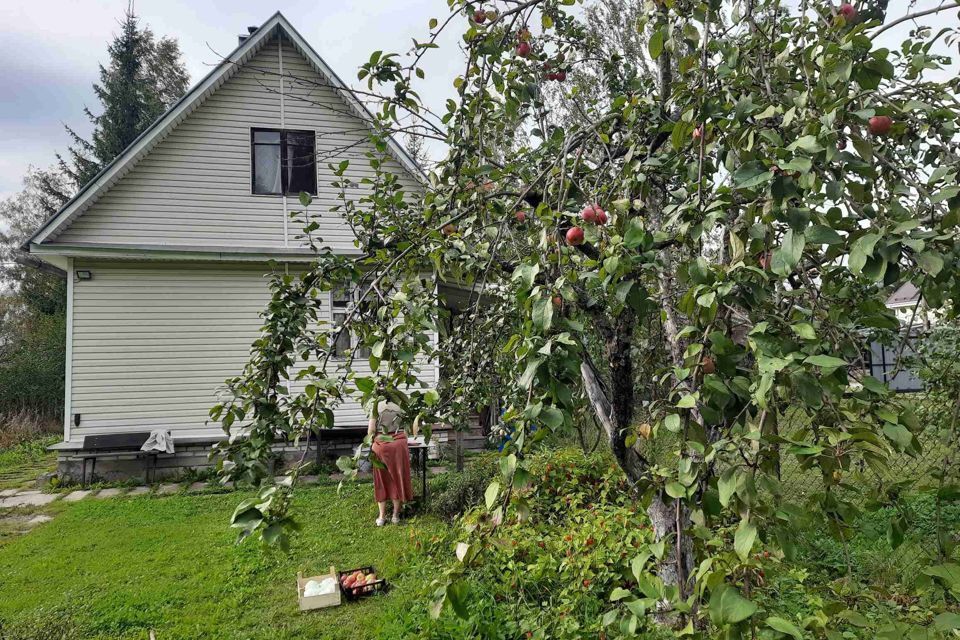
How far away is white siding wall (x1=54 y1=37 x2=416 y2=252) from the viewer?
816 cm

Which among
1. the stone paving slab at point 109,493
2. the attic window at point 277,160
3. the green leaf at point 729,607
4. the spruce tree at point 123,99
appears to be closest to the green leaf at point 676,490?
the green leaf at point 729,607

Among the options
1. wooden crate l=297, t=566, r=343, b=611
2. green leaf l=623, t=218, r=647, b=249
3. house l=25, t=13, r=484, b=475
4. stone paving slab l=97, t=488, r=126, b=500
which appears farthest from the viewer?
house l=25, t=13, r=484, b=475

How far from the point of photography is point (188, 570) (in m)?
4.54

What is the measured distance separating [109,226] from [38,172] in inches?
662

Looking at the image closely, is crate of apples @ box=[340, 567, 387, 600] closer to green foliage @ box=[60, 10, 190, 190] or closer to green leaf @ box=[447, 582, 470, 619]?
green leaf @ box=[447, 582, 470, 619]

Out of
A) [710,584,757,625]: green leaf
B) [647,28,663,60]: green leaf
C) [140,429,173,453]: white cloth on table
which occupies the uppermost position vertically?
[647,28,663,60]: green leaf

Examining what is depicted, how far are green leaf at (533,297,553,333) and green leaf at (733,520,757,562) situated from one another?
44 cm

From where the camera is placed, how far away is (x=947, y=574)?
0.96 metres

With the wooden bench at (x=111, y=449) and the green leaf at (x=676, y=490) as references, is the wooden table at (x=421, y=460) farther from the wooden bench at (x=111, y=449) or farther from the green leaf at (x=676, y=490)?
the green leaf at (x=676, y=490)

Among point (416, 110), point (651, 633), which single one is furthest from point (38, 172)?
point (651, 633)

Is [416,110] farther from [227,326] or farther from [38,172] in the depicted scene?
[38,172]

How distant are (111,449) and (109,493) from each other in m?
0.67

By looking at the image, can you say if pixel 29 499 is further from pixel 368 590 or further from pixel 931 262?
pixel 931 262

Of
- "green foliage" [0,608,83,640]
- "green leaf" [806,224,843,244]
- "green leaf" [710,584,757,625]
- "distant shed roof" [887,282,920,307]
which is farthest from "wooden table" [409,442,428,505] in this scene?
"green leaf" [806,224,843,244]
